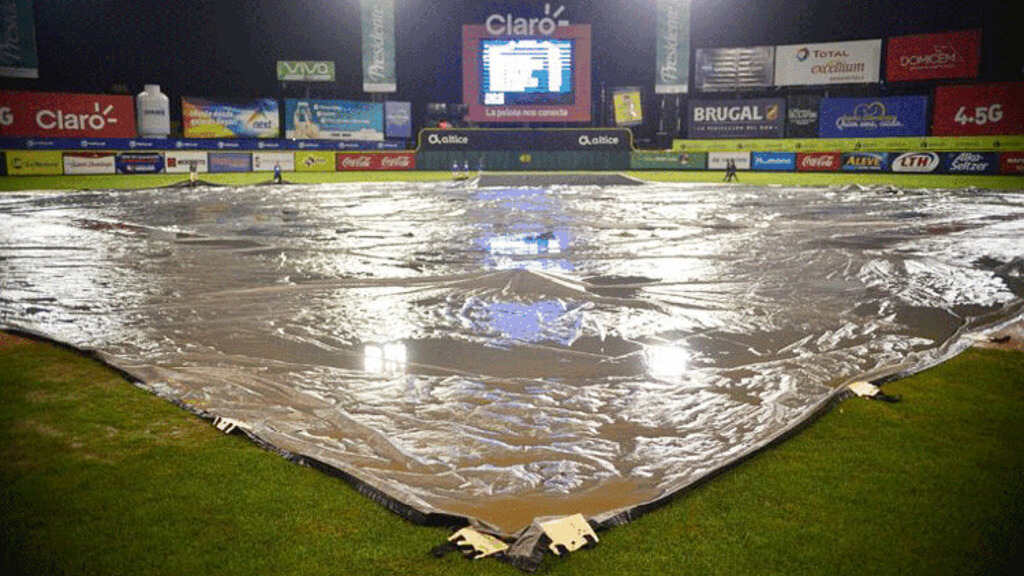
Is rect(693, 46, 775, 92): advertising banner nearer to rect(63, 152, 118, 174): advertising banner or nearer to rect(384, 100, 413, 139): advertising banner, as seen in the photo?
rect(384, 100, 413, 139): advertising banner

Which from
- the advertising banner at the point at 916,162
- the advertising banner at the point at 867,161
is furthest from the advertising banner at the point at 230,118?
the advertising banner at the point at 916,162

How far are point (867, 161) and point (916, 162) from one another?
5.17 ft

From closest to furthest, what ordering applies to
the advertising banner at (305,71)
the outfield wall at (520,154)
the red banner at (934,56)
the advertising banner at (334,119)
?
1. the outfield wall at (520,154)
2. the red banner at (934,56)
3. the advertising banner at (334,119)
4. the advertising banner at (305,71)

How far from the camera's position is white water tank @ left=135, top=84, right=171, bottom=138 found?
100ft

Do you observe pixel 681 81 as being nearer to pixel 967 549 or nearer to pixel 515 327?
pixel 515 327

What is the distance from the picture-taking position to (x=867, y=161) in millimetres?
26906

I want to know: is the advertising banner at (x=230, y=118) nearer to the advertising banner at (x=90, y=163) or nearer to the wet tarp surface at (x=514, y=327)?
the advertising banner at (x=90, y=163)

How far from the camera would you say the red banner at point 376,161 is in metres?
29.9

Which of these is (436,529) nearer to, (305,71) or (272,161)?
(272,161)

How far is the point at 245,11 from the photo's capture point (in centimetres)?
3378

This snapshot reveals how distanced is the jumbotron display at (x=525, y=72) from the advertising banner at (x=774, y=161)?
767 cm

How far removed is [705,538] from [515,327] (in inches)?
105

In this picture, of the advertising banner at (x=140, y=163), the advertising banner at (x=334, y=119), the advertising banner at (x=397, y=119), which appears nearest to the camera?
the advertising banner at (x=140, y=163)

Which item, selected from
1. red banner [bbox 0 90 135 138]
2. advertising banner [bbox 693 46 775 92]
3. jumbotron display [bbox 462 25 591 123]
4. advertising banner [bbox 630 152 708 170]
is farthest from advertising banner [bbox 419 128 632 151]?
red banner [bbox 0 90 135 138]
